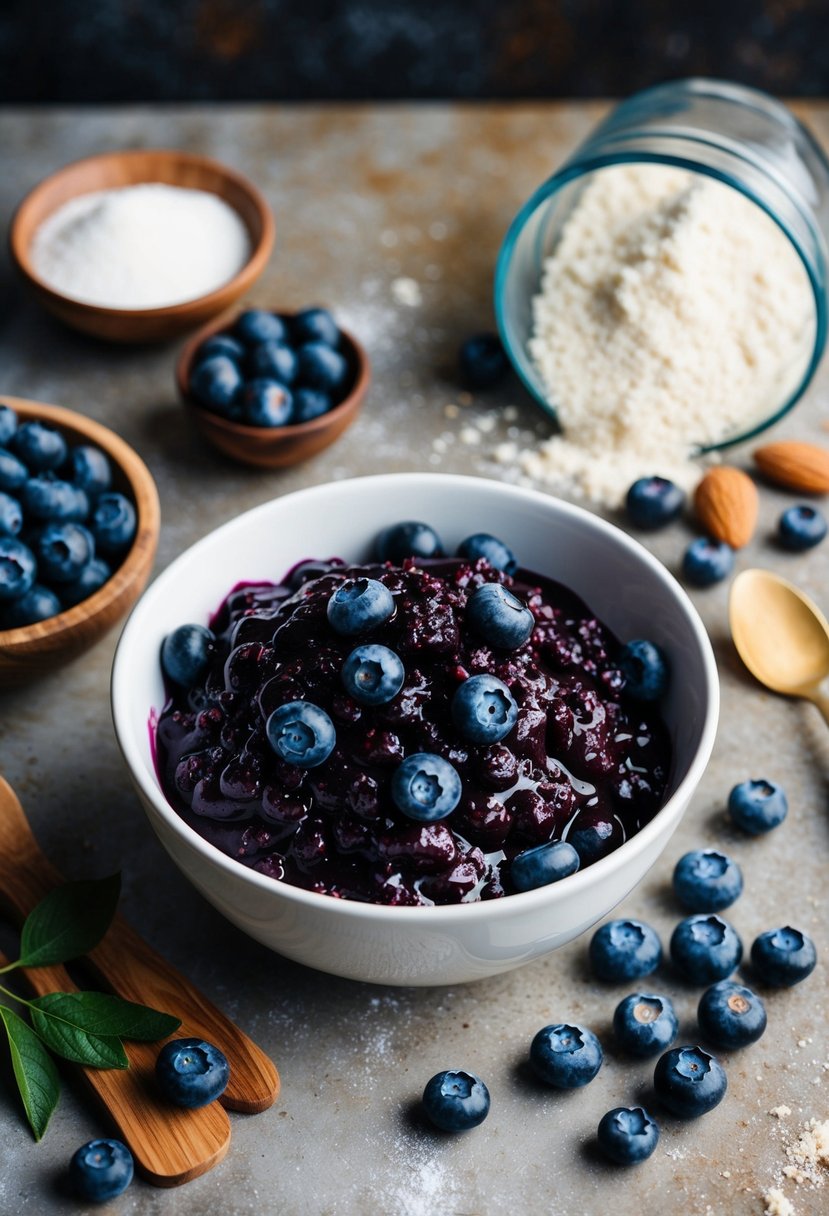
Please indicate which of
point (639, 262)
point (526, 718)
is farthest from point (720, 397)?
point (526, 718)

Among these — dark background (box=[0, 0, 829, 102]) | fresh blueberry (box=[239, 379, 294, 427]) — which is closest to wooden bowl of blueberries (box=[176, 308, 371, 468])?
fresh blueberry (box=[239, 379, 294, 427])

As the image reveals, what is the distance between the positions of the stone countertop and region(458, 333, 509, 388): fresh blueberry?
0.03 m

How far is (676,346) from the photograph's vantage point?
6.13ft

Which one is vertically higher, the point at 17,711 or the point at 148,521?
the point at 148,521

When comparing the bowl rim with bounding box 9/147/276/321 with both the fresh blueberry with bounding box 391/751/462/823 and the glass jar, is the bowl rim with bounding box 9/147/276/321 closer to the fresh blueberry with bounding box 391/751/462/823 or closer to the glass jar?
the glass jar

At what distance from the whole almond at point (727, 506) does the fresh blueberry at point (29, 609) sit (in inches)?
37.8

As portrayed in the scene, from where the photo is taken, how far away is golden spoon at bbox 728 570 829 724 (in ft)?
5.28

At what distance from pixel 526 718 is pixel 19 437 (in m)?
0.84

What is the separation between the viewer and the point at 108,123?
99.3 inches

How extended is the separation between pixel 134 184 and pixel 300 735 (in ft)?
4.84

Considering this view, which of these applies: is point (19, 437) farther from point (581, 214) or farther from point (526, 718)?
point (581, 214)

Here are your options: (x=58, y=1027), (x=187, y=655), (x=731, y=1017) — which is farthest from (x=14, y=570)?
(x=731, y=1017)

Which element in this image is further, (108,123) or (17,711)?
(108,123)

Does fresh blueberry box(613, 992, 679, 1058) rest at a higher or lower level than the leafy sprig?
higher
